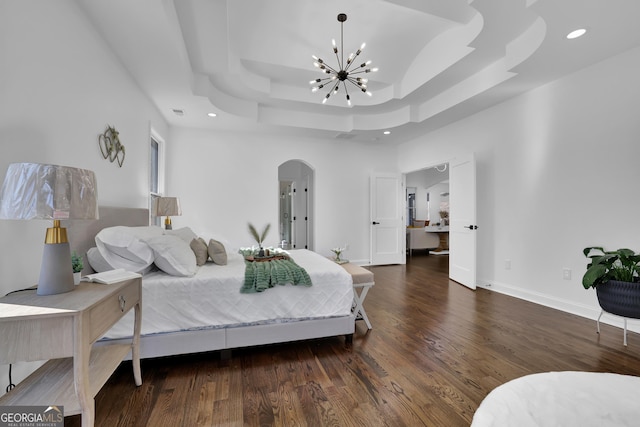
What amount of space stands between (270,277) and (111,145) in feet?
6.48

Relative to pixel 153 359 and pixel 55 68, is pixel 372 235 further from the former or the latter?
pixel 55 68

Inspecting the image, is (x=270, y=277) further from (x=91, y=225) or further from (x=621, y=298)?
(x=621, y=298)

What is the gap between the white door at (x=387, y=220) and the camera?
629cm

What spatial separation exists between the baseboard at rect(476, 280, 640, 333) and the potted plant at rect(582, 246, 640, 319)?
556 mm

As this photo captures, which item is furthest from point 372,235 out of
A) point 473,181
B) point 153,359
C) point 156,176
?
point 153,359

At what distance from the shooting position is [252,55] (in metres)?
3.72

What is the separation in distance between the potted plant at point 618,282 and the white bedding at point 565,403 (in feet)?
8.11

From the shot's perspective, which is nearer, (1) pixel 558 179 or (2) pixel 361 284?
(2) pixel 361 284

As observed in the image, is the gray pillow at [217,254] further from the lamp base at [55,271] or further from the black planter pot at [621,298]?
the black planter pot at [621,298]

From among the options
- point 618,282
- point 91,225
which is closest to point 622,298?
point 618,282

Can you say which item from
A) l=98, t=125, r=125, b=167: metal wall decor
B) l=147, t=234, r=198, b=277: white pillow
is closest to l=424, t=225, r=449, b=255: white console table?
l=147, t=234, r=198, b=277: white pillow

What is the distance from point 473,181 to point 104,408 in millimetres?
4735

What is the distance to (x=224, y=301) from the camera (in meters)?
2.25

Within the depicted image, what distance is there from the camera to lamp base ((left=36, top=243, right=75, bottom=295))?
4.35 ft
